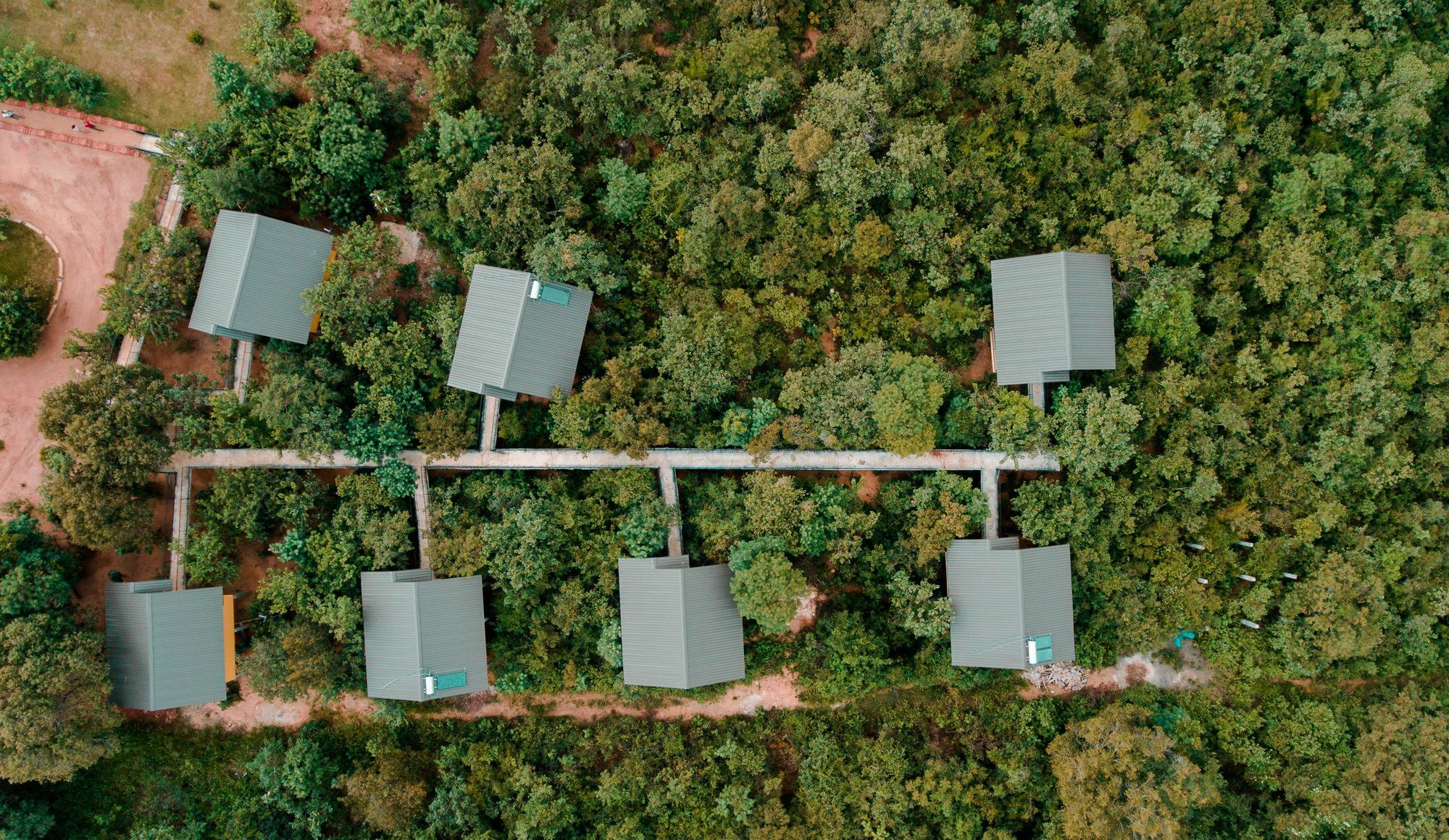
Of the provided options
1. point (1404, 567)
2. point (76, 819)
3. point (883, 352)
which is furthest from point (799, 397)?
point (76, 819)

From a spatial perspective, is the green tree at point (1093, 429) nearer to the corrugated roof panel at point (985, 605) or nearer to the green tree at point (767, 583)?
A: the corrugated roof panel at point (985, 605)

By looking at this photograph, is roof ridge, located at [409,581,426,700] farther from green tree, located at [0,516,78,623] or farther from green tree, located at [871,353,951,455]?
green tree, located at [871,353,951,455]

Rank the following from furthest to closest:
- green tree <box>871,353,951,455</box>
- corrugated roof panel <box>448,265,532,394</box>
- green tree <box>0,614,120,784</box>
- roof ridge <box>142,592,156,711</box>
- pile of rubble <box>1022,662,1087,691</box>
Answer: pile of rubble <box>1022,662,1087,691</box> → green tree <box>871,353,951,455</box> → corrugated roof panel <box>448,265,532,394</box> → roof ridge <box>142,592,156,711</box> → green tree <box>0,614,120,784</box>

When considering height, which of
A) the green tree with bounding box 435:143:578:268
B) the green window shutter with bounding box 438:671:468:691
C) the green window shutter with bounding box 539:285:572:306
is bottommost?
the green window shutter with bounding box 438:671:468:691

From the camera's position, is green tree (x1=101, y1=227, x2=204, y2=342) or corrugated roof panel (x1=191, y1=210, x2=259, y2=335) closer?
corrugated roof panel (x1=191, y1=210, x2=259, y2=335)

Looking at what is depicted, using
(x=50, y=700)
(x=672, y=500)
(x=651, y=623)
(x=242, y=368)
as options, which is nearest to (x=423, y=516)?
(x=242, y=368)

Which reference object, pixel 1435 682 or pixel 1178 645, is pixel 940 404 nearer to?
pixel 1178 645

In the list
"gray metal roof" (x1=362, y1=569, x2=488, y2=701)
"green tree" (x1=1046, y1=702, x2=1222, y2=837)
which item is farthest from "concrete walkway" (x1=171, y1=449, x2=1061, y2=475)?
"green tree" (x1=1046, y1=702, x2=1222, y2=837)
